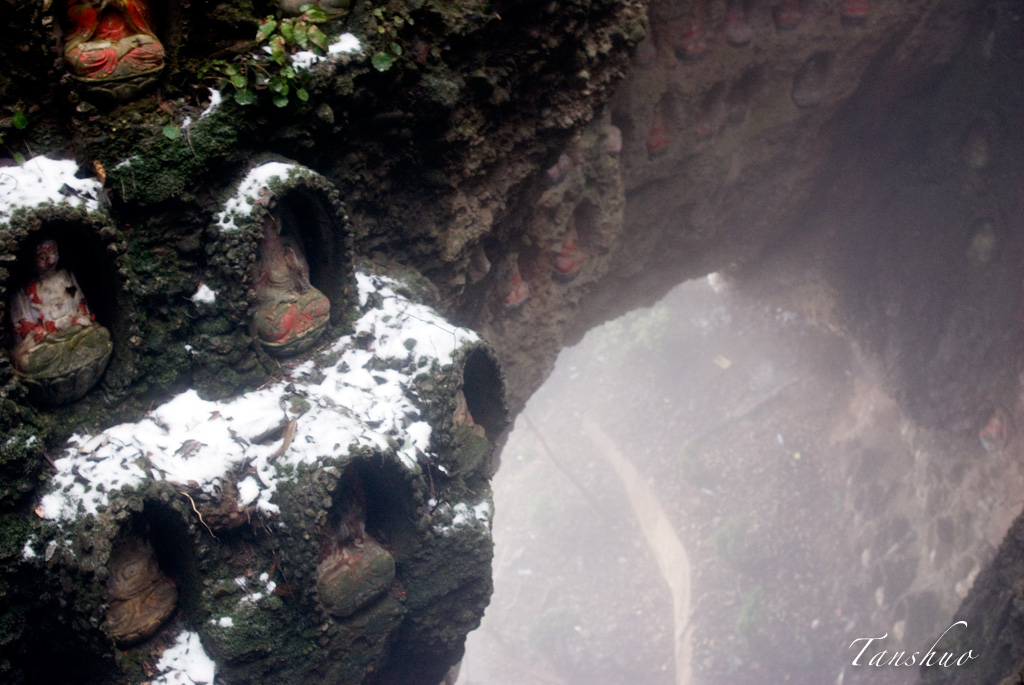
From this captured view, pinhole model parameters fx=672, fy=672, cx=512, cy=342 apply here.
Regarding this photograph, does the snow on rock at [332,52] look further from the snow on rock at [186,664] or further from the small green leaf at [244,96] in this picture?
the snow on rock at [186,664]

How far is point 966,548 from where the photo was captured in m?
5.77

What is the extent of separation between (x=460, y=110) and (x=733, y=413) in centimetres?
727

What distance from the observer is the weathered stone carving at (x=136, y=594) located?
2.03 m

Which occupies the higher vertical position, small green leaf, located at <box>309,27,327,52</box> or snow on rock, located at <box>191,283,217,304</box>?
small green leaf, located at <box>309,27,327,52</box>

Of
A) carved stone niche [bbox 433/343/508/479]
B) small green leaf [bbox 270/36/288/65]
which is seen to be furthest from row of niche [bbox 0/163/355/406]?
carved stone niche [bbox 433/343/508/479]

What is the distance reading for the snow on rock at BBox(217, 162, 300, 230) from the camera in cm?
220

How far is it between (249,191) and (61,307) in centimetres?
65

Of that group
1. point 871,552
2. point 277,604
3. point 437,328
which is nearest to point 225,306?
point 437,328

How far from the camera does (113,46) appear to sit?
197cm

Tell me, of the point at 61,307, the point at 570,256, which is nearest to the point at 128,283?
the point at 61,307

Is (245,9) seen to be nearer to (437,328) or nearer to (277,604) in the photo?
(437,328)

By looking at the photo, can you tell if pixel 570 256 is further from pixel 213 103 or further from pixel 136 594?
pixel 136 594

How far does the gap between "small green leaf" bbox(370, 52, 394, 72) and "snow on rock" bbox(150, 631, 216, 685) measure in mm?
2049

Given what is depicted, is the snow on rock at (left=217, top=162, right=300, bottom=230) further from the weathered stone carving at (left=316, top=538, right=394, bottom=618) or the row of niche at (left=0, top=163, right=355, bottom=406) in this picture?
the weathered stone carving at (left=316, top=538, right=394, bottom=618)
